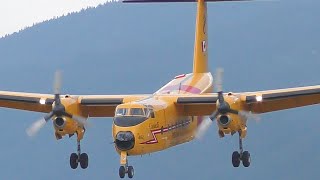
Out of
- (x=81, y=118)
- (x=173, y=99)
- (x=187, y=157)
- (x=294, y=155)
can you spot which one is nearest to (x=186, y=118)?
(x=173, y=99)

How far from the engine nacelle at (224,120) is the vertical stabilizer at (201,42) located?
15.2 m

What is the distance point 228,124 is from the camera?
4897 cm

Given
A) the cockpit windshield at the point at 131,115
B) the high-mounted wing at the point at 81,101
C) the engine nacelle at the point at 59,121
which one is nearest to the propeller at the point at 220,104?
the cockpit windshield at the point at 131,115

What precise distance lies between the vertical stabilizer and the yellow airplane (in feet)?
24.2

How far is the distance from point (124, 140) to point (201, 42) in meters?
21.9

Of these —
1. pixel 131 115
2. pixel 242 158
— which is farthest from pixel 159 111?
pixel 242 158

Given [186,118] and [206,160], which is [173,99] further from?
[206,160]

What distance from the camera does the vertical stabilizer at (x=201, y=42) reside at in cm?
6456

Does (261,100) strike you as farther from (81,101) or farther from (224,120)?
(81,101)

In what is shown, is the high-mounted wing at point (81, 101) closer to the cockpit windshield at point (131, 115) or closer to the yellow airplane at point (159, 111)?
the yellow airplane at point (159, 111)

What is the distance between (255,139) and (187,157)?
17.6 meters

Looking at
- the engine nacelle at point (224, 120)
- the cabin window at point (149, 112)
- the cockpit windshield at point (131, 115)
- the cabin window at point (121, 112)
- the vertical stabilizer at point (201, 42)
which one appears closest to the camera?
the cockpit windshield at point (131, 115)

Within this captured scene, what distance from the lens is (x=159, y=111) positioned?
160 feet

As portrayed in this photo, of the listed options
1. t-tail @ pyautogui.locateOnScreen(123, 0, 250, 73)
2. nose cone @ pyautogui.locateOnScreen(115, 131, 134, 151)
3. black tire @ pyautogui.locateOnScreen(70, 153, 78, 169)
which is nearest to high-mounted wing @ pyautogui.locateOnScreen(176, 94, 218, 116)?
nose cone @ pyautogui.locateOnScreen(115, 131, 134, 151)
